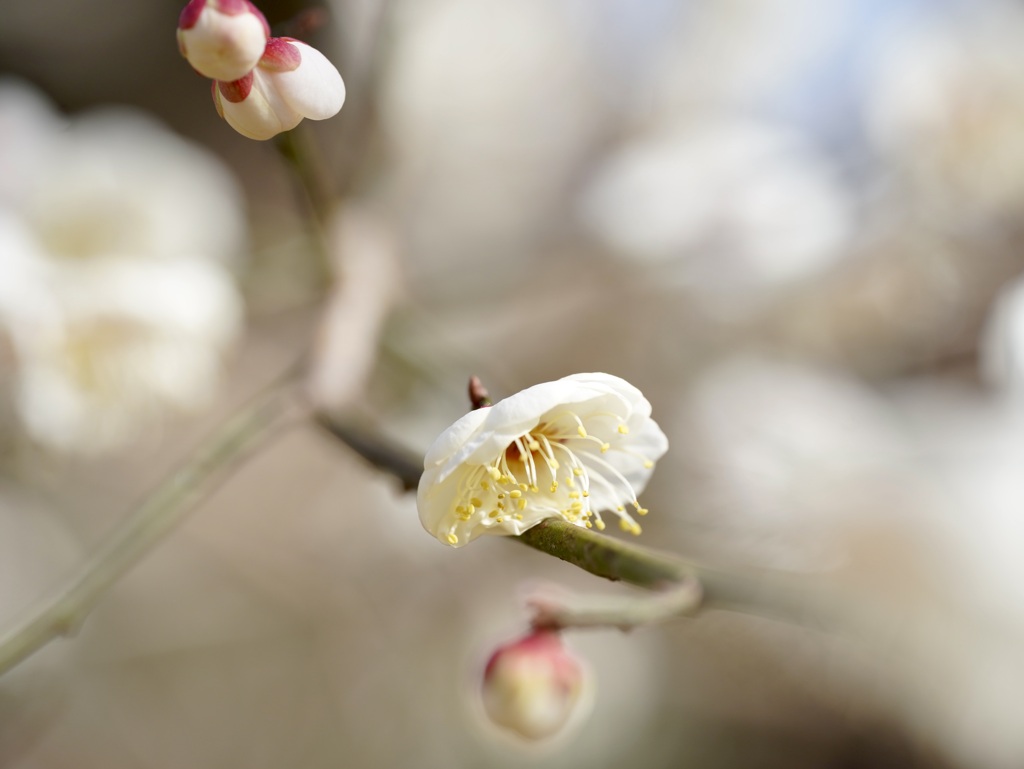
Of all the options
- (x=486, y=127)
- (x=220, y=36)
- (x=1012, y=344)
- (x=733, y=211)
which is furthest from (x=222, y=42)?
(x=486, y=127)

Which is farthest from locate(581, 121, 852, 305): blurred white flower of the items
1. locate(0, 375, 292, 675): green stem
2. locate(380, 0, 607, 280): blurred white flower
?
locate(0, 375, 292, 675): green stem

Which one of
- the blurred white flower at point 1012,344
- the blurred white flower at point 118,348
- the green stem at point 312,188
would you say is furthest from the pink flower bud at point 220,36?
the blurred white flower at point 1012,344

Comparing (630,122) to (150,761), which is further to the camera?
(630,122)

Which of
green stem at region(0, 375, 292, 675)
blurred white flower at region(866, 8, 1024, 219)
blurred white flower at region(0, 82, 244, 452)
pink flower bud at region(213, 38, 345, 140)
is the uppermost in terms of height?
blurred white flower at region(866, 8, 1024, 219)

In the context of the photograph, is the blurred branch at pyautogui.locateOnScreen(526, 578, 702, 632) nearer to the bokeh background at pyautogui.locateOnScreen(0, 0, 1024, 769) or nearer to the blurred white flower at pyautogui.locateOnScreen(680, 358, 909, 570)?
the bokeh background at pyautogui.locateOnScreen(0, 0, 1024, 769)

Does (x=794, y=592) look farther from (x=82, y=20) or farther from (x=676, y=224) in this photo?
(x=82, y=20)

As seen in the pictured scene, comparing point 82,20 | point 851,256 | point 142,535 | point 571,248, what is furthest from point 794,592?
point 82,20

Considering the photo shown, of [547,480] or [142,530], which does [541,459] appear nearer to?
[547,480]
